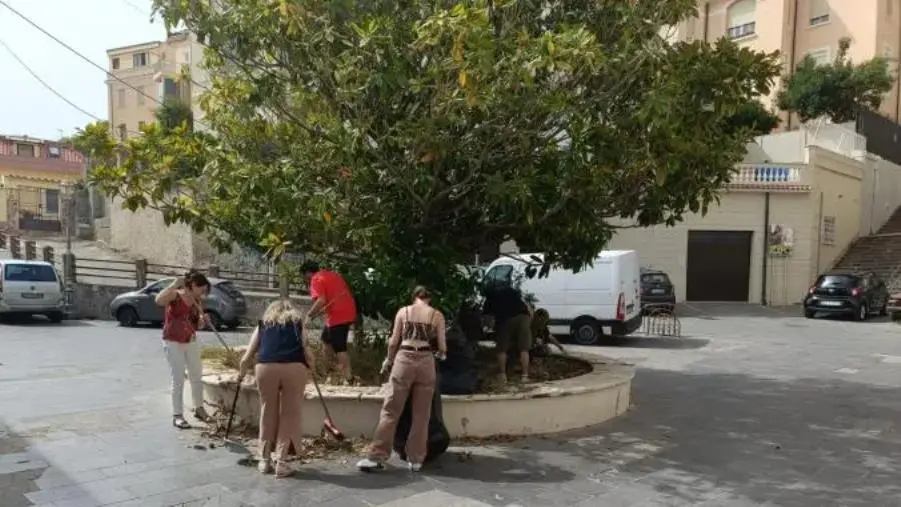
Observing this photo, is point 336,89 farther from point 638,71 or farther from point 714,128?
point 714,128

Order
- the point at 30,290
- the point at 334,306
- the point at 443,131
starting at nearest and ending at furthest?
the point at 443,131 < the point at 334,306 < the point at 30,290

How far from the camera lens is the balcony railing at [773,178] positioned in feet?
83.9

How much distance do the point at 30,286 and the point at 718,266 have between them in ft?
70.1

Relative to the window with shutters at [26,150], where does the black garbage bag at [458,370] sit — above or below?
below

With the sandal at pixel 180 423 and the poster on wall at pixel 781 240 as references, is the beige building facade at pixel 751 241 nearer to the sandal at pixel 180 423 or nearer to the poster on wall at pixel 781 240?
the poster on wall at pixel 781 240

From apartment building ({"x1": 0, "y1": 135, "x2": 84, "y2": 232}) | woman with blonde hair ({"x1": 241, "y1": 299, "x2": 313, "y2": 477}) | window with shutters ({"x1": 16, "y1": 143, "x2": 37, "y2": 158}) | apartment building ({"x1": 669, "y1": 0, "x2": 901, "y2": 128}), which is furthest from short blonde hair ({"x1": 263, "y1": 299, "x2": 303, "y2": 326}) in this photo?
window with shutters ({"x1": 16, "y1": 143, "x2": 37, "y2": 158})

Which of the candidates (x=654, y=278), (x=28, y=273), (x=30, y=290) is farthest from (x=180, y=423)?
(x=654, y=278)

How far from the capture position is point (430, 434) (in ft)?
20.1

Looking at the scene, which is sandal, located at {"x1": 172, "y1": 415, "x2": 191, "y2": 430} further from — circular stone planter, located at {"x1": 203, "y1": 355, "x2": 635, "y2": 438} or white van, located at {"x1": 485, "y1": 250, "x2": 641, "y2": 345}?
white van, located at {"x1": 485, "y1": 250, "x2": 641, "y2": 345}

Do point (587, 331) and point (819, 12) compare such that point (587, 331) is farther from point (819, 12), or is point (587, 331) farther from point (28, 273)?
point (819, 12)

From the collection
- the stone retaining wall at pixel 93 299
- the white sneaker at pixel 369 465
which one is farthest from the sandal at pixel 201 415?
the stone retaining wall at pixel 93 299

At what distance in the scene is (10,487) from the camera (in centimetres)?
546

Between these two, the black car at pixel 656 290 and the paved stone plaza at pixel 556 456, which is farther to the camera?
the black car at pixel 656 290

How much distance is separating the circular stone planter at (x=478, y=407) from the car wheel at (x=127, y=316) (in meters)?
12.7
